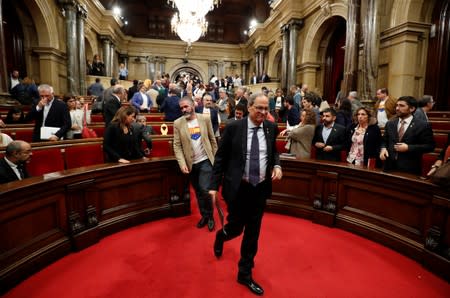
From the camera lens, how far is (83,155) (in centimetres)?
386

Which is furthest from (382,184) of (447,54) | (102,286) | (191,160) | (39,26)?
(39,26)

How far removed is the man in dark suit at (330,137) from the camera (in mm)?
3461

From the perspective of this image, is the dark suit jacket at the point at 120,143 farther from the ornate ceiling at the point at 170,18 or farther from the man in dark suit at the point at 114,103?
the ornate ceiling at the point at 170,18

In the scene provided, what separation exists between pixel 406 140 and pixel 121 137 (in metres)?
3.03

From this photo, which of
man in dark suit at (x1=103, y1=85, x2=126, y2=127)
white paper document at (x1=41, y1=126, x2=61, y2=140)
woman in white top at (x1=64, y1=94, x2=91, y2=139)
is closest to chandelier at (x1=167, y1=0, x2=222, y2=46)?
woman in white top at (x1=64, y1=94, x2=91, y2=139)

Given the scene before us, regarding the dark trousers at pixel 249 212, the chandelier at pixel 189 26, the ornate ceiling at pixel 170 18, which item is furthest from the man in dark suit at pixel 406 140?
the ornate ceiling at pixel 170 18

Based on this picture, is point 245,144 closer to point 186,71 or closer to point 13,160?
point 13,160

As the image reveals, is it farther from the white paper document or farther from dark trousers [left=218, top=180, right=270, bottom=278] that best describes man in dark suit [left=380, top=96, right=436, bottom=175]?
the white paper document

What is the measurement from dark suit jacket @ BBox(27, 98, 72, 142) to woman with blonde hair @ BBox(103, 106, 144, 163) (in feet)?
3.15

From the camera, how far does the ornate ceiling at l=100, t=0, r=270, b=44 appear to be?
66.4 ft

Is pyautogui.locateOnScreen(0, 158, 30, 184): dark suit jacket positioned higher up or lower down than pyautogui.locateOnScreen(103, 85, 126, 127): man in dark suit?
lower down

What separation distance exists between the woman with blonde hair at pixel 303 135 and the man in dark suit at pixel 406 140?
837 mm

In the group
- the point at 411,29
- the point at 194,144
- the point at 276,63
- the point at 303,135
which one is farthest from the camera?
the point at 276,63

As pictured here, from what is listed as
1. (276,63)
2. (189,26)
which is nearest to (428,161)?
(189,26)
